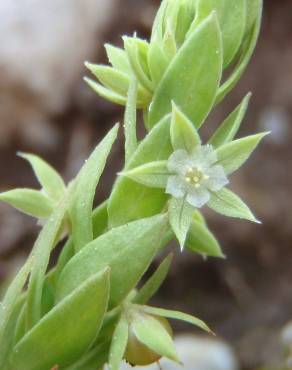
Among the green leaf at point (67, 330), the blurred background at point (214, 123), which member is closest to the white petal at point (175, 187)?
the green leaf at point (67, 330)

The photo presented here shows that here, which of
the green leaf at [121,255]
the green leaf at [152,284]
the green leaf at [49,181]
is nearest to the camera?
the green leaf at [121,255]

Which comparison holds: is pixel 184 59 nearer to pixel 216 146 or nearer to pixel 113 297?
pixel 216 146

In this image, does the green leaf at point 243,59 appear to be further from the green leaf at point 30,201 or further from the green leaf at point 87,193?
the green leaf at point 30,201

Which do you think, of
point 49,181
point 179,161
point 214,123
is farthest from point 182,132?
point 214,123

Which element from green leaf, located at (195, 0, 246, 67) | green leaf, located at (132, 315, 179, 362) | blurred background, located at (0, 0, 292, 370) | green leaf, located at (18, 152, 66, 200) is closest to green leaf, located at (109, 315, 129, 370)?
green leaf, located at (132, 315, 179, 362)

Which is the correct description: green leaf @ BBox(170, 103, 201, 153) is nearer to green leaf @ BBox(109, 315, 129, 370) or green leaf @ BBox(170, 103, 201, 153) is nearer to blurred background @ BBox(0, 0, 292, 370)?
green leaf @ BBox(109, 315, 129, 370)

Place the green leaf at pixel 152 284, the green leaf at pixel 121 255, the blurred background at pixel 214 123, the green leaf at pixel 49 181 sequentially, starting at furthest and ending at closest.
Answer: the blurred background at pixel 214 123 < the green leaf at pixel 49 181 < the green leaf at pixel 152 284 < the green leaf at pixel 121 255

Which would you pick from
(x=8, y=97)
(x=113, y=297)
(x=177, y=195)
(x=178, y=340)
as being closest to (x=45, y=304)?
(x=113, y=297)
